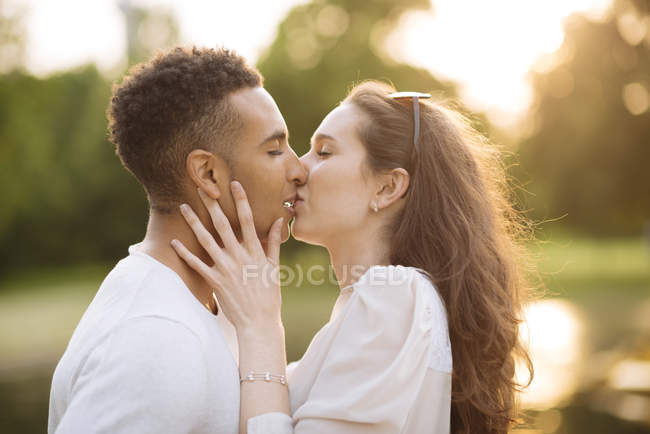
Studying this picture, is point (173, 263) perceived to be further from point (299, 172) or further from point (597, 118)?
point (597, 118)

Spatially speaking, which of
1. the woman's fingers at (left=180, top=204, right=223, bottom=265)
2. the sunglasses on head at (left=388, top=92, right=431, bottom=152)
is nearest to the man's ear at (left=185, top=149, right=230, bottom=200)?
the woman's fingers at (left=180, top=204, right=223, bottom=265)

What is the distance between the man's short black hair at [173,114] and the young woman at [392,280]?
0.25m

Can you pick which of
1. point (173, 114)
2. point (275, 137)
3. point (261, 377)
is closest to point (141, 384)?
point (261, 377)

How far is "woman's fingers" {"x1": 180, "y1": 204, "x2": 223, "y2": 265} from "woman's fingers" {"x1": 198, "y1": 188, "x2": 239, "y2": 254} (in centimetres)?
6

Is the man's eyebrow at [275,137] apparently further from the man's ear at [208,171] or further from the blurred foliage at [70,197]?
the blurred foliage at [70,197]

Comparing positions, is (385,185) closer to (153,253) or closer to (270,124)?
(270,124)

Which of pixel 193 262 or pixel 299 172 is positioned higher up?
pixel 299 172

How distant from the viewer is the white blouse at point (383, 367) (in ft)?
8.75

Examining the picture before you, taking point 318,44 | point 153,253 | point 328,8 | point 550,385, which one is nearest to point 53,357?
point 550,385

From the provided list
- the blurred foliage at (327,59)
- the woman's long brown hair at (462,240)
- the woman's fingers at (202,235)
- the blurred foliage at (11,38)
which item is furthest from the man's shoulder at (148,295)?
the blurred foliage at (327,59)

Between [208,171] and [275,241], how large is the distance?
0.52 metres

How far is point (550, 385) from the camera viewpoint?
9.41 meters

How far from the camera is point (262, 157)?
3.17 m

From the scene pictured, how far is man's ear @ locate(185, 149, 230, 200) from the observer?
299 centimetres
